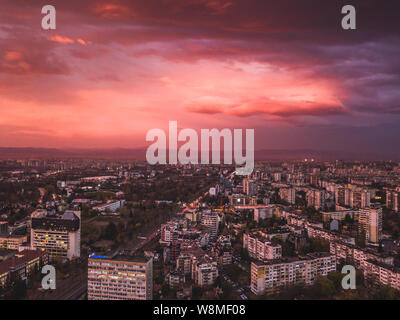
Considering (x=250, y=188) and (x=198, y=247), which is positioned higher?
(x=250, y=188)

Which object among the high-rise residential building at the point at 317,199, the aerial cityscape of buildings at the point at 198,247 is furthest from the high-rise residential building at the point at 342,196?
the high-rise residential building at the point at 317,199

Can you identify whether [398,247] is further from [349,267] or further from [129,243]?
[129,243]

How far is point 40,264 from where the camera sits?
4.86 metres

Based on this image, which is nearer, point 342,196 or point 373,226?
point 373,226

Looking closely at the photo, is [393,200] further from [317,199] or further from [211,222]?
[211,222]

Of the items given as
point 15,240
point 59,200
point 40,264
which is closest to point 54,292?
point 40,264

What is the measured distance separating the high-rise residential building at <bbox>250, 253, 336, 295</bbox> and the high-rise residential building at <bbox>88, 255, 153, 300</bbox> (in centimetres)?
129

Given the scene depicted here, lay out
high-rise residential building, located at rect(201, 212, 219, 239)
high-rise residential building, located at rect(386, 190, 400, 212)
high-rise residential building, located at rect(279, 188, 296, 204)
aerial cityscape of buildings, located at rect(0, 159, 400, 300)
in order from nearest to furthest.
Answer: aerial cityscape of buildings, located at rect(0, 159, 400, 300), high-rise residential building, located at rect(201, 212, 219, 239), high-rise residential building, located at rect(386, 190, 400, 212), high-rise residential building, located at rect(279, 188, 296, 204)

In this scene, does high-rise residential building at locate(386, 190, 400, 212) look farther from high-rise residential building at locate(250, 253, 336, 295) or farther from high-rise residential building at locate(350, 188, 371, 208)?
high-rise residential building at locate(250, 253, 336, 295)

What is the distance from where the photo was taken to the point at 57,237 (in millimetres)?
5504

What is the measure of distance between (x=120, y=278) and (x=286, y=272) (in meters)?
2.02

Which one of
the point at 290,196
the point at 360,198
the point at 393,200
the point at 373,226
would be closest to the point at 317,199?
the point at 290,196

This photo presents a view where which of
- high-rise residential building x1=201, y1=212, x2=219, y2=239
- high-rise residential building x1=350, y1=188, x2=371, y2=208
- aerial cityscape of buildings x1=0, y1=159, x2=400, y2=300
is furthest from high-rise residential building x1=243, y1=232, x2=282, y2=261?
high-rise residential building x1=350, y1=188, x2=371, y2=208

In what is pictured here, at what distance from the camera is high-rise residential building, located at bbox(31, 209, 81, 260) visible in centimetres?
545
